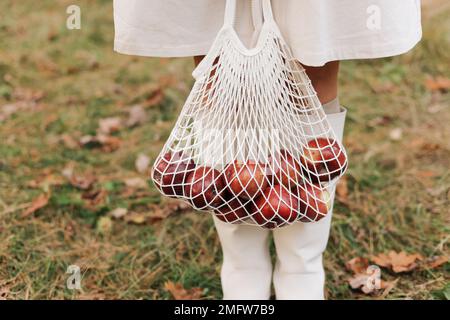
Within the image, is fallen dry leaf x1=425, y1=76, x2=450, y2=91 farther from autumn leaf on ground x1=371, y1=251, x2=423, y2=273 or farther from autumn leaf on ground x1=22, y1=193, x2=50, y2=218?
autumn leaf on ground x1=22, y1=193, x2=50, y2=218

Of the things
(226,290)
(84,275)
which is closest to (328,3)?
(226,290)

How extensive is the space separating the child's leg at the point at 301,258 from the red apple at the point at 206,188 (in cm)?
29

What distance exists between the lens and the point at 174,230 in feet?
6.50

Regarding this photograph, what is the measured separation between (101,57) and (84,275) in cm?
Result: 192

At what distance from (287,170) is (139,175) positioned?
1177 mm

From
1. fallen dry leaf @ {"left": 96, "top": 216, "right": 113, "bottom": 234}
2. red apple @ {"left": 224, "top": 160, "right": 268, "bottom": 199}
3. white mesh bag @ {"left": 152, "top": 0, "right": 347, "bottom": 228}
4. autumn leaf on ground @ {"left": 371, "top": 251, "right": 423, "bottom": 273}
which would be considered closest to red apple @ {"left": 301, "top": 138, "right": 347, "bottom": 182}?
white mesh bag @ {"left": 152, "top": 0, "right": 347, "bottom": 228}

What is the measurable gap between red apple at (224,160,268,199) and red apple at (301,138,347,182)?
0.34 ft

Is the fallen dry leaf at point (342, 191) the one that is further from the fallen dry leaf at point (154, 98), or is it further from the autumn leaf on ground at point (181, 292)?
the fallen dry leaf at point (154, 98)

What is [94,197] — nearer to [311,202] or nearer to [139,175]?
[139,175]

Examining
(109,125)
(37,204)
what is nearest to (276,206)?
(37,204)

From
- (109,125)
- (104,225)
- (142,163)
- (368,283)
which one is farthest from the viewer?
(109,125)

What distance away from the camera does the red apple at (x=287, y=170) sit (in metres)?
1.24

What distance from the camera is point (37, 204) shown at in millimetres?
2029

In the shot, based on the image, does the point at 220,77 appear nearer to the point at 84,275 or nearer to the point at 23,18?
the point at 84,275
